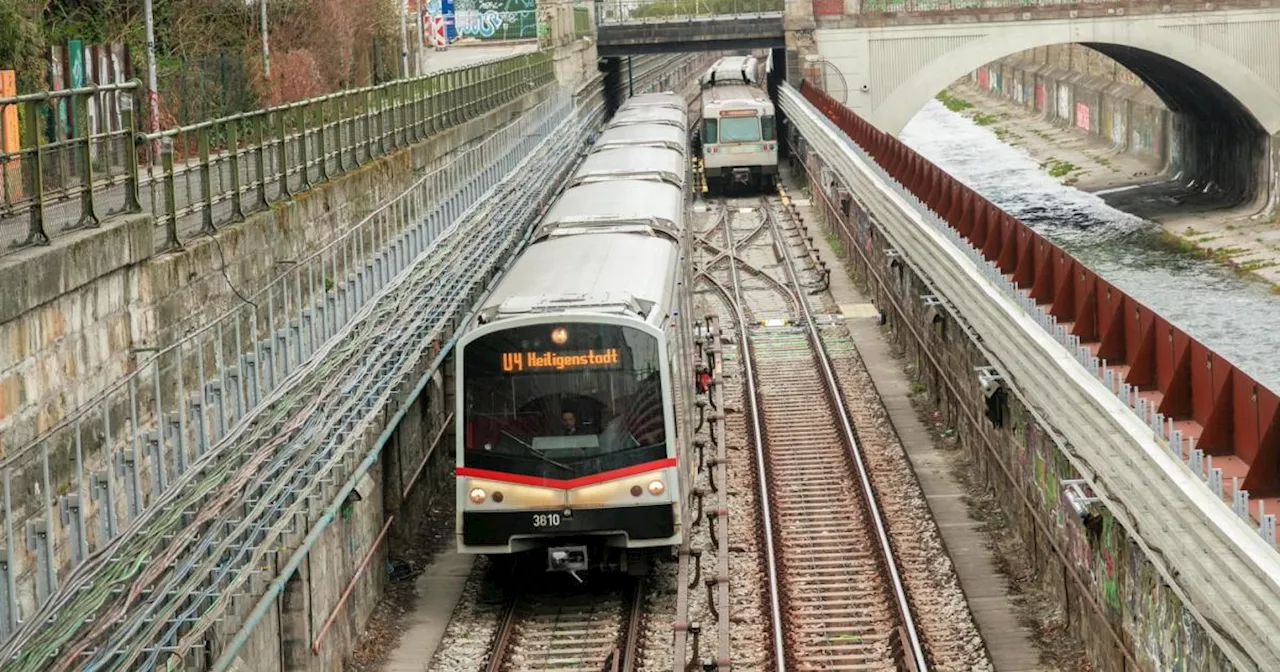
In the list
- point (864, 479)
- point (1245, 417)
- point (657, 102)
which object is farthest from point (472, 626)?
point (657, 102)

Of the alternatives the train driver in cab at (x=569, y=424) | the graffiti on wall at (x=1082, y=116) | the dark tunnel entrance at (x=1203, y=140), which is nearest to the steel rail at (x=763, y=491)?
the train driver in cab at (x=569, y=424)

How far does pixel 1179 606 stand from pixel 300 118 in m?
14.9

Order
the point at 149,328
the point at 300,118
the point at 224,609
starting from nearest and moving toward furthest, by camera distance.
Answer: the point at 224,609, the point at 149,328, the point at 300,118

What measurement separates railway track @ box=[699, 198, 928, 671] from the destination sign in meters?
2.73

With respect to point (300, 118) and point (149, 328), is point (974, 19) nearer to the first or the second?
point (300, 118)

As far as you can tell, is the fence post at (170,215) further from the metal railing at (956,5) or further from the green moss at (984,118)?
the green moss at (984,118)

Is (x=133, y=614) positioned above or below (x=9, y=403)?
below

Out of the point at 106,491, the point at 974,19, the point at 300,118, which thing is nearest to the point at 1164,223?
the point at 974,19

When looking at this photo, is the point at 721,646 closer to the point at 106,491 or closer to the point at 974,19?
the point at 106,491

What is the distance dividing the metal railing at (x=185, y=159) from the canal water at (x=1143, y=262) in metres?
12.6

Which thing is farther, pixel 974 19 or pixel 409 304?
pixel 974 19

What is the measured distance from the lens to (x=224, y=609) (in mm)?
12578

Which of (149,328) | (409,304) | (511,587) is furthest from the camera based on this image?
(409,304)

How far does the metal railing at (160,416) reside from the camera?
40.2ft
